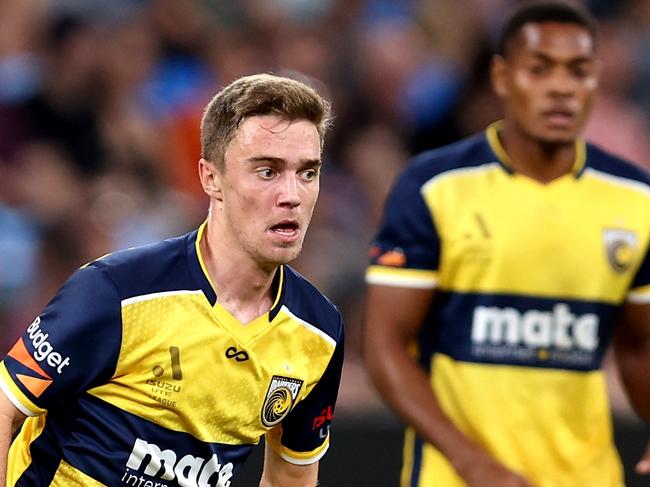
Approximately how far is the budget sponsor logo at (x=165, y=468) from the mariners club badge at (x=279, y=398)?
195 millimetres

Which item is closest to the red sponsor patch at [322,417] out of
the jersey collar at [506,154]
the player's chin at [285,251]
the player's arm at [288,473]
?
the player's arm at [288,473]

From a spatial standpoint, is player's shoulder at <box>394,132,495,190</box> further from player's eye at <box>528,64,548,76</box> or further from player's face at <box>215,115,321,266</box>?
player's face at <box>215,115,321,266</box>

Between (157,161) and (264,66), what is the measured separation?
1.08 metres

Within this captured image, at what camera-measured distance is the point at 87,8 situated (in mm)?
8812

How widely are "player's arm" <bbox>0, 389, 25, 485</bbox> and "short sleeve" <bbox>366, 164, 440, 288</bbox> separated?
5.21ft

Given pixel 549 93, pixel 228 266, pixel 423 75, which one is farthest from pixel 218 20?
pixel 228 266

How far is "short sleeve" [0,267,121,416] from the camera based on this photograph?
3559 mm

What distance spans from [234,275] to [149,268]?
0.25 metres

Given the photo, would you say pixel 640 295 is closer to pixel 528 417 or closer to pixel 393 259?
pixel 528 417

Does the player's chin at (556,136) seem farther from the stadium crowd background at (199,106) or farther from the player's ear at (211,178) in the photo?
the stadium crowd background at (199,106)

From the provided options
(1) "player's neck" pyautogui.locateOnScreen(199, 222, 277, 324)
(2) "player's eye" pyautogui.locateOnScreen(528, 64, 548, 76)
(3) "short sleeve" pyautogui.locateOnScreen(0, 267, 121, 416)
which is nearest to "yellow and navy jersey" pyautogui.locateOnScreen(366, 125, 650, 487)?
(2) "player's eye" pyautogui.locateOnScreen(528, 64, 548, 76)

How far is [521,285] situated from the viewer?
4801mm

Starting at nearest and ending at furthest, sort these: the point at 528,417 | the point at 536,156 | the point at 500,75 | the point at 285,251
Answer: the point at 285,251 → the point at 528,417 → the point at 536,156 → the point at 500,75

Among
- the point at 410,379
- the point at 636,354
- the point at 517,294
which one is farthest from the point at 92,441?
the point at 636,354
